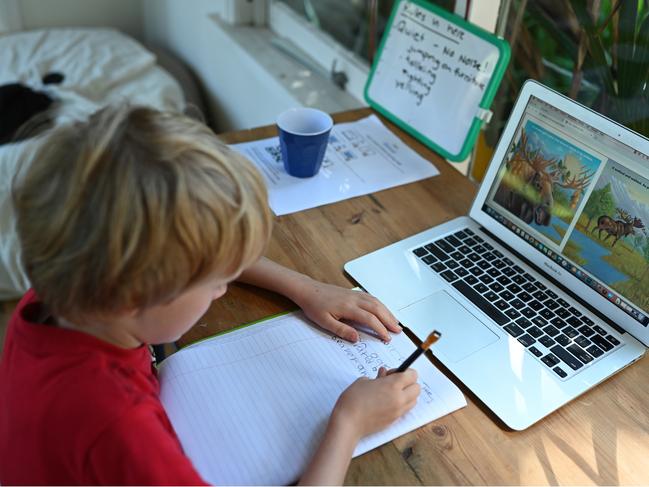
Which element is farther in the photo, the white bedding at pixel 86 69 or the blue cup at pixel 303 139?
the white bedding at pixel 86 69

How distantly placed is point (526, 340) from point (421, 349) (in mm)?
192

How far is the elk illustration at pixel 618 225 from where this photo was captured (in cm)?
78

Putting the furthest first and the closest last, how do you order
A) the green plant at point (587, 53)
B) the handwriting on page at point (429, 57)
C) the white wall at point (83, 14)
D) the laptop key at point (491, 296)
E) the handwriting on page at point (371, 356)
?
the white wall at point (83, 14), the handwriting on page at point (429, 57), the green plant at point (587, 53), the laptop key at point (491, 296), the handwriting on page at point (371, 356)

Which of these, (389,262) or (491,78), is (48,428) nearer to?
(389,262)

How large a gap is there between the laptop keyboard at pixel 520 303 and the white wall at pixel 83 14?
200cm

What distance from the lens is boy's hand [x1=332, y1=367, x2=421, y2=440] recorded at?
651 millimetres

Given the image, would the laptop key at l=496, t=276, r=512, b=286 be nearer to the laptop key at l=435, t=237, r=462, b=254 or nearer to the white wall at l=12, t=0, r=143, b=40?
the laptop key at l=435, t=237, r=462, b=254

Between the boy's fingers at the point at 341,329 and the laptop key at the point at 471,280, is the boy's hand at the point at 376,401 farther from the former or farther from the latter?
the laptop key at the point at 471,280

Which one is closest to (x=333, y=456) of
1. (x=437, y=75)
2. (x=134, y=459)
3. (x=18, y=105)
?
(x=134, y=459)

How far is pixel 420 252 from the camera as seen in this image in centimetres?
92

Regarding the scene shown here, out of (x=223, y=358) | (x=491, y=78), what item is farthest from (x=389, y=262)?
(x=491, y=78)

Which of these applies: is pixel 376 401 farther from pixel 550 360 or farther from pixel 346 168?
pixel 346 168

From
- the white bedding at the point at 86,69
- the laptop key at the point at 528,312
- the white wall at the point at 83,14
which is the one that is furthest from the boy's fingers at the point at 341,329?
the white wall at the point at 83,14

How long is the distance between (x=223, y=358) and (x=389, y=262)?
0.30 meters
